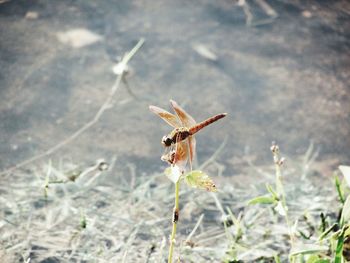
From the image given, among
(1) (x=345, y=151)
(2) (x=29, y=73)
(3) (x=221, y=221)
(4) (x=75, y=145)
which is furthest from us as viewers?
(2) (x=29, y=73)

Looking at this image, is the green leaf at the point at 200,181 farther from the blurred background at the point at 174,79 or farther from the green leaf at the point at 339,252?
the blurred background at the point at 174,79

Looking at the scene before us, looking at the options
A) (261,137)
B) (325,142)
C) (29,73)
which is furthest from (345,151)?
(29,73)

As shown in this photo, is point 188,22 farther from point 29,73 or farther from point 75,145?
point 75,145

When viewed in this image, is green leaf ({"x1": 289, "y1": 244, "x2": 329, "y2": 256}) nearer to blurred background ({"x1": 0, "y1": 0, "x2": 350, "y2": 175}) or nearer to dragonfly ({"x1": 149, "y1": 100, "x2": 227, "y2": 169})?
dragonfly ({"x1": 149, "y1": 100, "x2": 227, "y2": 169})

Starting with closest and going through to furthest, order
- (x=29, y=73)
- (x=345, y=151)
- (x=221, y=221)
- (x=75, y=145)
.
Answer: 1. (x=221, y=221)
2. (x=75, y=145)
3. (x=345, y=151)
4. (x=29, y=73)

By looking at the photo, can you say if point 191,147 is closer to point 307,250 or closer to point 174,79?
point 307,250

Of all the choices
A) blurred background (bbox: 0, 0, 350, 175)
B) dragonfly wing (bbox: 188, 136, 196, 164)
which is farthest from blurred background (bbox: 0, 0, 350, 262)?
dragonfly wing (bbox: 188, 136, 196, 164)

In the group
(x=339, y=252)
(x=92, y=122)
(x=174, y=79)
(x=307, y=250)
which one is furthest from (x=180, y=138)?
(x=174, y=79)
